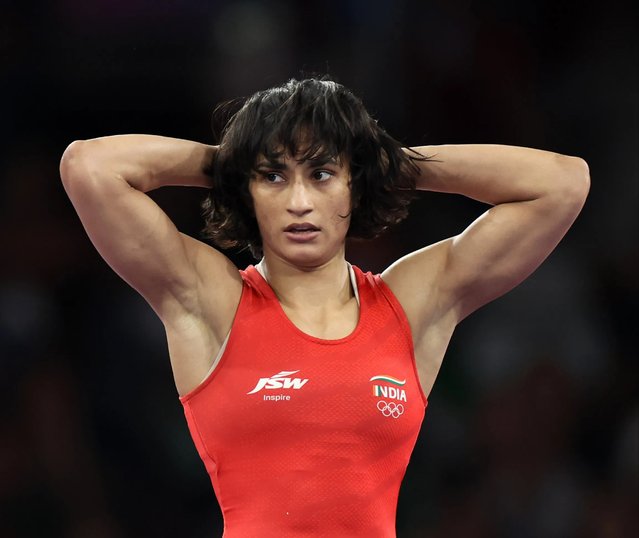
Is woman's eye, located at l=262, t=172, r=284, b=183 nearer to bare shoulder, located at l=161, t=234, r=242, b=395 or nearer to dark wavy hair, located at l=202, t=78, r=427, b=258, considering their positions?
dark wavy hair, located at l=202, t=78, r=427, b=258

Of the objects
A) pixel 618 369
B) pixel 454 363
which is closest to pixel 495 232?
pixel 454 363

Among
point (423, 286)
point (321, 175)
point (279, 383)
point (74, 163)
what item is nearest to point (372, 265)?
point (423, 286)

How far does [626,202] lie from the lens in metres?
4.70

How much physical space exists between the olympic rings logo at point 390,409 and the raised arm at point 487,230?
0.72 feet

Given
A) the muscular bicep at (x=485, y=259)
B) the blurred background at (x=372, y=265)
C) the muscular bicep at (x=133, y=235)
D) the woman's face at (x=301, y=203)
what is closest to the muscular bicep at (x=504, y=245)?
the muscular bicep at (x=485, y=259)

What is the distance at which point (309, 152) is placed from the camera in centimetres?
240

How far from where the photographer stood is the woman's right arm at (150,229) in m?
2.32

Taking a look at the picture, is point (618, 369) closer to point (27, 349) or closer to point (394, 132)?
point (394, 132)

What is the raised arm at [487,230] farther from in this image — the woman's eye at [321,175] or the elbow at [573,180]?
the woman's eye at [321,175]

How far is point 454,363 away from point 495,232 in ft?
6.22

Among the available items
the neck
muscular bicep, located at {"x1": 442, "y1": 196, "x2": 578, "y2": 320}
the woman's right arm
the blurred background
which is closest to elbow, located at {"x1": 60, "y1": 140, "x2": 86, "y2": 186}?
the woman's right arm

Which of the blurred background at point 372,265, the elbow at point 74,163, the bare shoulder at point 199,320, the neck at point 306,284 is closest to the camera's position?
the elbow at point 74,163

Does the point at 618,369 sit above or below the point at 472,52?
below

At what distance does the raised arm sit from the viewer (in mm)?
2553
